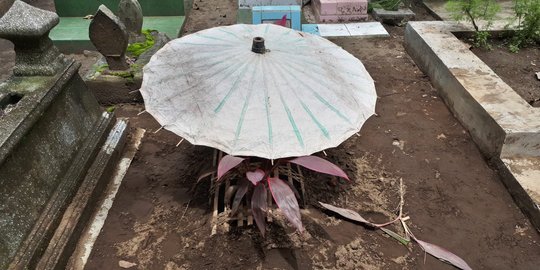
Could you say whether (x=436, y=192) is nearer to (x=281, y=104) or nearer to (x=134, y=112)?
(x=281, y=104)

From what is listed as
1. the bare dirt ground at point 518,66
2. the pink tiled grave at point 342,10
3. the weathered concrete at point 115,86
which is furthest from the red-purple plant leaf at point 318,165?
the pink tiled grave at point 342,10

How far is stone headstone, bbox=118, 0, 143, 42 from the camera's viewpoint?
458 cm

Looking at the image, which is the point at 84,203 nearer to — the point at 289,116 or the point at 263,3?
the point at 289,116

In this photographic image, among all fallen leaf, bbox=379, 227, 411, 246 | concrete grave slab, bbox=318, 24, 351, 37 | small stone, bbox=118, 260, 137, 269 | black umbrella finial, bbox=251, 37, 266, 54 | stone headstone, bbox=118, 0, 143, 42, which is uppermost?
black umbrella finial, bbox=251, 37, 266, 54

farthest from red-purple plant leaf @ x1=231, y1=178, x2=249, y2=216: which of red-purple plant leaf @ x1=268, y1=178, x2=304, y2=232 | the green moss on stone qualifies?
the green moss on stone

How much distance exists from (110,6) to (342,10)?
3690mm

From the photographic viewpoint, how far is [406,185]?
132 inches

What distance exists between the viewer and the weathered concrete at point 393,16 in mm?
6777

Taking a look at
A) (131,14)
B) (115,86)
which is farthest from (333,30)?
(115,86)

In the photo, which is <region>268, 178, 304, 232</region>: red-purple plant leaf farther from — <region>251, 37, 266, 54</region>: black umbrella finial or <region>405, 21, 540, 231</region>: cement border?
<region>405, 21, 540, 231</region>: cement border

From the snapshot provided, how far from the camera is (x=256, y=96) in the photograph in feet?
8.20

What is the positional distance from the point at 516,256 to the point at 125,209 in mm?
2825

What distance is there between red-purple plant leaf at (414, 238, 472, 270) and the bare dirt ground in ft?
7.70

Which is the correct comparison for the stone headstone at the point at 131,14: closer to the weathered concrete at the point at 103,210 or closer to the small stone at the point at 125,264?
the weathered concrete at the point at 103,210
